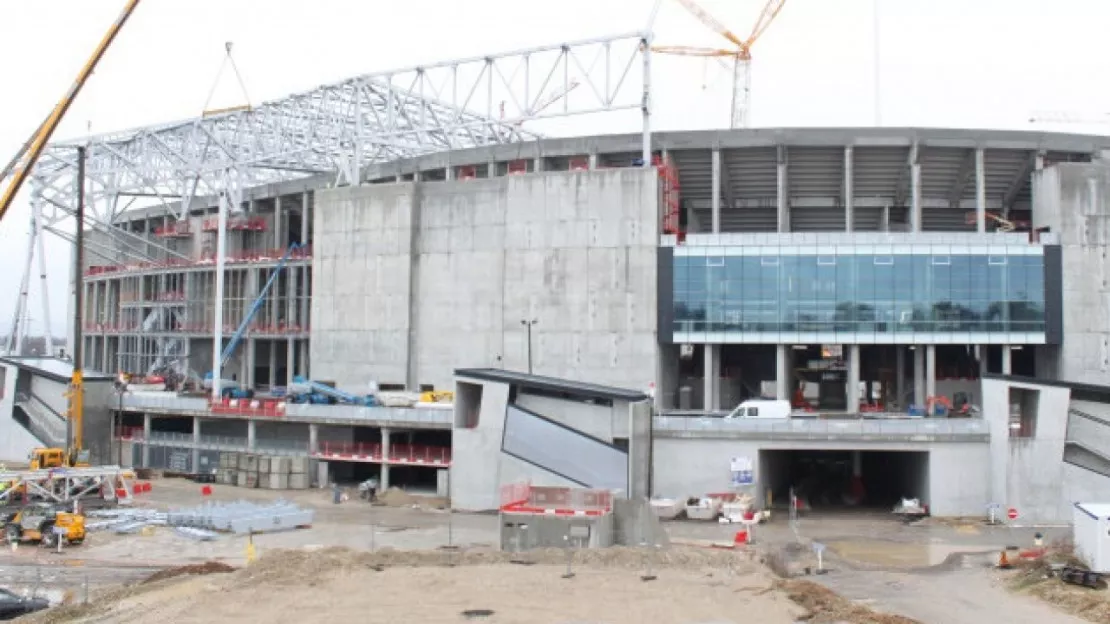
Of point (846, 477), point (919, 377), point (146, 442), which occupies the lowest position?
point (846, 477)

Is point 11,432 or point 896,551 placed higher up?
point 11,432

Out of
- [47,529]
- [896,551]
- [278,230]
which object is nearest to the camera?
[896,551]

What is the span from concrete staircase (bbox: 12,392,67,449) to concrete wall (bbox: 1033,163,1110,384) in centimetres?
6207

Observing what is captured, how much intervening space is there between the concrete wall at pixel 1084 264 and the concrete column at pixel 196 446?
51.7 metres

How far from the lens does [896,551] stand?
134 ft

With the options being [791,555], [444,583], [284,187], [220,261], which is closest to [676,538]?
[791,555]

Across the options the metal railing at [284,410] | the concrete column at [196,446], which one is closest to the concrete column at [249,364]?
the metal railing at [284,410]

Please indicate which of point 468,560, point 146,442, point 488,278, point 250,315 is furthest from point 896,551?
point 250,315

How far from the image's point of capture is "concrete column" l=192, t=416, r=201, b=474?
6612 cm

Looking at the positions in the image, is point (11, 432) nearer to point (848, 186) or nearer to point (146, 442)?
point (146, 442)

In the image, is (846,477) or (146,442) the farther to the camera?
(146,442)

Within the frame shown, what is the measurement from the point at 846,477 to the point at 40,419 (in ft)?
172

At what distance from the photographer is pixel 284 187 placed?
89.3 m

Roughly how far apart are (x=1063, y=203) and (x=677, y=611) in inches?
1646
